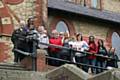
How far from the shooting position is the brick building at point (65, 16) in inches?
982

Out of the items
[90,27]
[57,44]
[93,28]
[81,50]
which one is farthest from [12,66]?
[93,28]

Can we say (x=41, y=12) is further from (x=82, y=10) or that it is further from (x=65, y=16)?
(x=82, y=10)

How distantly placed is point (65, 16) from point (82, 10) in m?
1.46

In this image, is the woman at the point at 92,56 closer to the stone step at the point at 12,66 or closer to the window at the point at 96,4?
the stone step at the point at 12,66

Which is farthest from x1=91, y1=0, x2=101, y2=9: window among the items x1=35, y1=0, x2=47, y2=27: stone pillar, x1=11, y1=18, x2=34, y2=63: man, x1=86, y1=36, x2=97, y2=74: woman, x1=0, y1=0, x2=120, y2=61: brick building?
x1=11, y1=18, x2=34, y2=63: man

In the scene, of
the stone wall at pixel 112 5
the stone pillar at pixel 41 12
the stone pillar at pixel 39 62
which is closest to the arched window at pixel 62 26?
the stone pillar at pixel 41 12

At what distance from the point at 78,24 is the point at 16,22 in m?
5.49

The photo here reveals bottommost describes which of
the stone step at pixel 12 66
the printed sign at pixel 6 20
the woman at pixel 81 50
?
the stone step at pixel 12 66

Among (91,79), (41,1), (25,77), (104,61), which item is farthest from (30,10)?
(91,79)

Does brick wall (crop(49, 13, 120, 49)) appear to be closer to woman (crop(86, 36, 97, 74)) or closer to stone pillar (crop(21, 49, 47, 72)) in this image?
woman (crop(86, 36, 97, 74))

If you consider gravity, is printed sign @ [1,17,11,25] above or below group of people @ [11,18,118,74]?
above

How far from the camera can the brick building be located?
2494 centimetres

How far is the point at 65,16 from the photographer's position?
28.9 m

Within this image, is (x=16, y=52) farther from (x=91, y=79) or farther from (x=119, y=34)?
(x=119, y=34)
